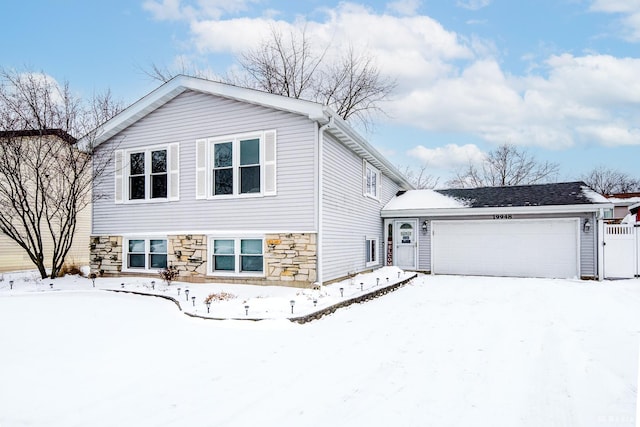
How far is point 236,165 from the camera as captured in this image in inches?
380

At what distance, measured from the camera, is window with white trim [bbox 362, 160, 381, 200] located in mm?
12317

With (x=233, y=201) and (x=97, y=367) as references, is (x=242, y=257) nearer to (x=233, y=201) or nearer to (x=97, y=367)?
(x=233, y=201)

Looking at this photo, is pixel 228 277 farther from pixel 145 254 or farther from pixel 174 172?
pixel 174 172

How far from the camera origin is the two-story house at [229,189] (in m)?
8.94

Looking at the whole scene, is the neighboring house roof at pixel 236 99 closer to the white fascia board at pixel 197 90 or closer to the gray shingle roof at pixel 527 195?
the white fascia board at pixel 197 90

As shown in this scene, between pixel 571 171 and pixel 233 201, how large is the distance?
38.4m

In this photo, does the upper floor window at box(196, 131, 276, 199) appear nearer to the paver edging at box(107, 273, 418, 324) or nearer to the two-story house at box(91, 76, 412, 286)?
the two-story house at box(91, 76, 412, 286)

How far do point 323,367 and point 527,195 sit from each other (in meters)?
11.9

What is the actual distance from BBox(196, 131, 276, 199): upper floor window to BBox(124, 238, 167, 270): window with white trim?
1.94m

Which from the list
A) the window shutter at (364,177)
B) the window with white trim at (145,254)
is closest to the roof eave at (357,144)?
the window shutter at (364,177)

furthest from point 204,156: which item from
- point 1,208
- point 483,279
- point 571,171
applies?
point 571,171

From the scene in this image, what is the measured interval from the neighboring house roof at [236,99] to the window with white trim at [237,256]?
10.4 ft

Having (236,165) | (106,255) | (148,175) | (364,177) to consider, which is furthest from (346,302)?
(106,255)

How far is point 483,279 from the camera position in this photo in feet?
40.2
